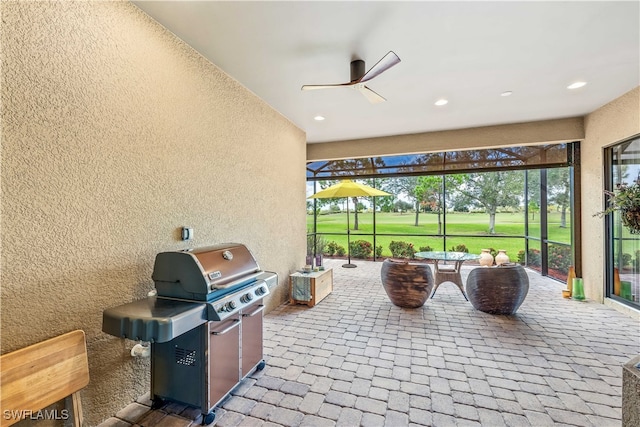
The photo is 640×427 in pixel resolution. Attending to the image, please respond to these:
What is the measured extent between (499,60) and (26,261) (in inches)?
164

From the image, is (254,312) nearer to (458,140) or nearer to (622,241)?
(458,140)

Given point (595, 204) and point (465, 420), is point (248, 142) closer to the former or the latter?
point (465, 420)

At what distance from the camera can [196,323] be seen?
1.81 meters

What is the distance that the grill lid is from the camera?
1931 millimetres

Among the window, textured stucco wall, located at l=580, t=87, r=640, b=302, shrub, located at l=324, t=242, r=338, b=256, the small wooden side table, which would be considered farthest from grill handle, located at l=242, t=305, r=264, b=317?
shrub, located at l=324, t=242, r=338, b=256

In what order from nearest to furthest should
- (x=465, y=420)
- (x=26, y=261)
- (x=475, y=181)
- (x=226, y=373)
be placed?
(x=26, y=261), (x=465, y=420), (x=226, y=373), (x=475, y=181)

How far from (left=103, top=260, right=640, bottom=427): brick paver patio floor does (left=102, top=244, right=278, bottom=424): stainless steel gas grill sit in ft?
0.67

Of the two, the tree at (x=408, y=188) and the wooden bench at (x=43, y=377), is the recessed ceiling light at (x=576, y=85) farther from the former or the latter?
the wooden bench at (x=43, y=377)

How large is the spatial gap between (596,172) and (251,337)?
223 inches

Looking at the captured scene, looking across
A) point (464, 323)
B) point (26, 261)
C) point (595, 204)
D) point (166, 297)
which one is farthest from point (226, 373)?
point (595, 204)

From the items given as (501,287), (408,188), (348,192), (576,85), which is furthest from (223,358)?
(408,188)

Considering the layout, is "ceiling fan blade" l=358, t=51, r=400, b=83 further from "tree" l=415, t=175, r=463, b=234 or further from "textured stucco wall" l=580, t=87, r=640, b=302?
"tree" l=415, t=175, r=463, b=234

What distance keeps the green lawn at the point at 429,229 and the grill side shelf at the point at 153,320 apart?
6.77 meters

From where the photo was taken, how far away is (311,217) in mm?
8945
